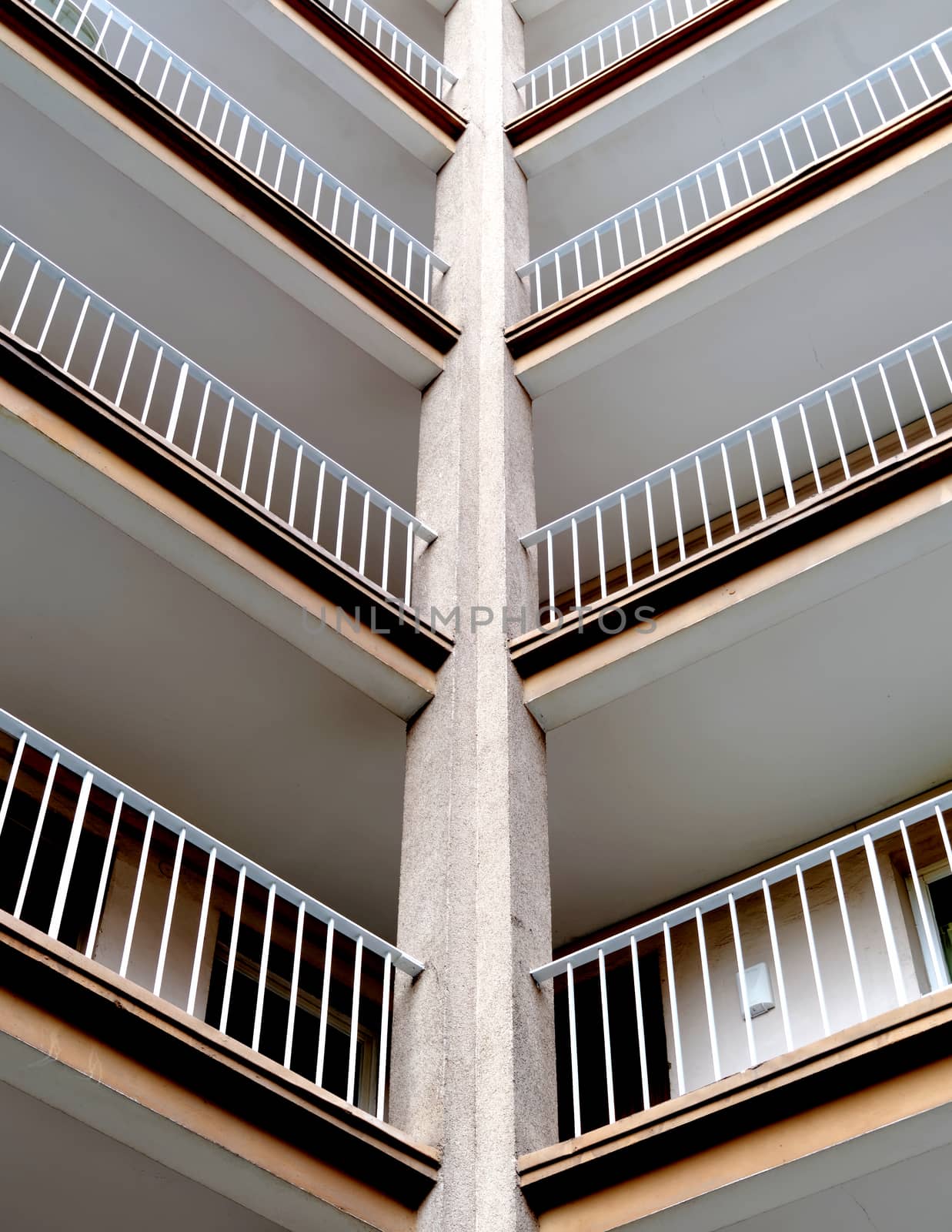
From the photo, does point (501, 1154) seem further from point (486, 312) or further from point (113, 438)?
point (486, 312)

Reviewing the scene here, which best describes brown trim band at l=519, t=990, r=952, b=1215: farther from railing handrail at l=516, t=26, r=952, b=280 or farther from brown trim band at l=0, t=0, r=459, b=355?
railing handrail at l=516, t=26, r=952, b=280

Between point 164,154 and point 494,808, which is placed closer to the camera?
point 494,808

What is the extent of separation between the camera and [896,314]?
12.8 meters

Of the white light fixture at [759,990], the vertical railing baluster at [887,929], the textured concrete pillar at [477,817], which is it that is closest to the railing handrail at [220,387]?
the textured concrete pillar at [477,817]

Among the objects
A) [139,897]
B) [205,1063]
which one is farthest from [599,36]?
[205,1063]

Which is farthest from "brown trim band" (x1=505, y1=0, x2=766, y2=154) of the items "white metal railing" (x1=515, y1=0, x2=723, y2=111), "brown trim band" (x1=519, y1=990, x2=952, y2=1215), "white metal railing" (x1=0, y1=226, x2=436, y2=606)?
"brown trim band" (x1=519, y1=990, x2=952, y2=1215)

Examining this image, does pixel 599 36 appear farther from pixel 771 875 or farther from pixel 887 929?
pixel 887 929

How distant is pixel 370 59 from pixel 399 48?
2.35 m

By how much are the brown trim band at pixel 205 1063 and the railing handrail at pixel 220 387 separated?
15.5ft

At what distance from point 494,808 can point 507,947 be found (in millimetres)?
1075

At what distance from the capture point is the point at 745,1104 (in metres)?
7.20

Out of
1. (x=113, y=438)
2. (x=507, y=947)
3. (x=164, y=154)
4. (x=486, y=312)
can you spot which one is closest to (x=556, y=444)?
(x=486, y=312)

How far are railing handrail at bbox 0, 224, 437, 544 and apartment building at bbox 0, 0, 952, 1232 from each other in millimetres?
57

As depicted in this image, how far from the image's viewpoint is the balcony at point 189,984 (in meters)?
7.04
